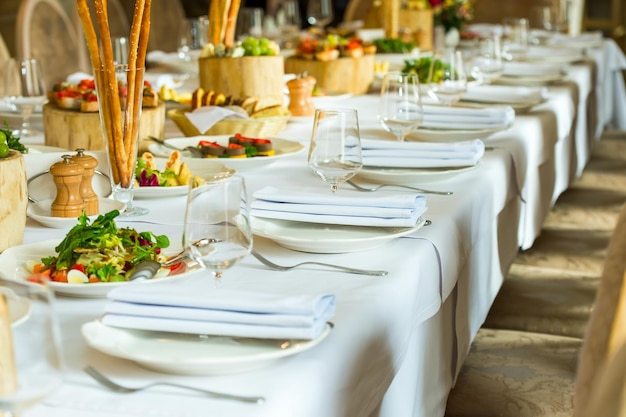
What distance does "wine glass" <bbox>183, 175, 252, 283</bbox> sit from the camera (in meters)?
0.99

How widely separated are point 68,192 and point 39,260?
0.81 ft

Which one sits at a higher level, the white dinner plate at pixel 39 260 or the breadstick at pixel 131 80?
the breadstick at pixel 131 80

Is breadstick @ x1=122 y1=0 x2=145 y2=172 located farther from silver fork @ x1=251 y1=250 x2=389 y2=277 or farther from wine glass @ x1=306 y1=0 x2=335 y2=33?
wine glass @ x1=306 y1=0 x2=335 y2=33

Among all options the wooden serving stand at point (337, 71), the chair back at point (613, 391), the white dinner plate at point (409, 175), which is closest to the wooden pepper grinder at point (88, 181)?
the white dinner plate at point (409, 175)

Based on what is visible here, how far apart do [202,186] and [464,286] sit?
84 centimetres

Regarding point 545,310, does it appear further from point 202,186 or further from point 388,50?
point 388,50

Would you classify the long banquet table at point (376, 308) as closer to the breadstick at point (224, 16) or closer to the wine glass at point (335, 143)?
the wine glass at point (335, 143)

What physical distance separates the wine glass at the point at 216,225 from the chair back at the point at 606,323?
0.40m

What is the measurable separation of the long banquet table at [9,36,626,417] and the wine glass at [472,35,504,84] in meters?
0.55

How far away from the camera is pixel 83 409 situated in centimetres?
81

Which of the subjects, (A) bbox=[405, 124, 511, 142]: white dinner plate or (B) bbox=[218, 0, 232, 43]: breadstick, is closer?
(A) bbox=[405, 124, 511, 142]: white dinner plate

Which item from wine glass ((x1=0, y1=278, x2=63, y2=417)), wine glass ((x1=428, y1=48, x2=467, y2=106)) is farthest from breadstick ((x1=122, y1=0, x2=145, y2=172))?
wine glass ((x1=428, y1=48, x2=467, y2=106))

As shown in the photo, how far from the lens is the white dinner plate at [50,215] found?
1383 millimetres

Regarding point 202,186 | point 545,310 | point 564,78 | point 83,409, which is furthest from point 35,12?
point 83,409
